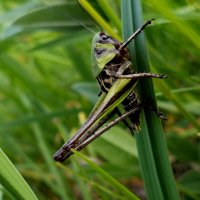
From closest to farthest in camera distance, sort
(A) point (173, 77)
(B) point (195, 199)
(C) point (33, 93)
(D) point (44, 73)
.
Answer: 1. (B) point (195, 199)
2. (A) point (173, 77)
3. (C) point (33, 93)
4. (D) point (44, 73)

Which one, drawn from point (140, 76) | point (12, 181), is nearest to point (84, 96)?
point (140, 76)

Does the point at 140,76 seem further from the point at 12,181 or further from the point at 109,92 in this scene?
the point at 12,181

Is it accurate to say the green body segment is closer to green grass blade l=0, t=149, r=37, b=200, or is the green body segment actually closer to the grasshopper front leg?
the grasshopper front leg

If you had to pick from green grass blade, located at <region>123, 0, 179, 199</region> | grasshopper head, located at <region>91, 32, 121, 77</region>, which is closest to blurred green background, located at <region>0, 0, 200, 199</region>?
grasshopper head, located at <region>91, 32, 121, 77</region>

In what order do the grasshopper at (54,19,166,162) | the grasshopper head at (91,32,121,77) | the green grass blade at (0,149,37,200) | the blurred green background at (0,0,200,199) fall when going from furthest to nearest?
the blurred green background at (0,0,200,199) < the grasshopper head at (91,32,121,77) < the grasshopper at (54,19,166,162) < the green grass blade at (0,149,37,200)

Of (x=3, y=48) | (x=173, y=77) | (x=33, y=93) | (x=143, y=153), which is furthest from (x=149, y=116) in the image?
(x=33, y=93)

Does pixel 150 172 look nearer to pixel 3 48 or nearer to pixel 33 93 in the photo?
pixel 3 48

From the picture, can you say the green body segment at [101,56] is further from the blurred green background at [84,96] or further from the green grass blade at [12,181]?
the green grass blade at [12,181]

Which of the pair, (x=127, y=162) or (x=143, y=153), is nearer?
(x=143, y=153)
